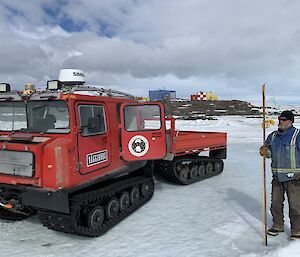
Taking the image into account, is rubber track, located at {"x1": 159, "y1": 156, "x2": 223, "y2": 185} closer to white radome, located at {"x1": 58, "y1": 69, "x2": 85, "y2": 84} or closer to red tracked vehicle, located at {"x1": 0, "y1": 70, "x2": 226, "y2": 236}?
red tracked vehicle, located at {"x1": 0, "y1": 70, "x2": 226, "y2": 236}

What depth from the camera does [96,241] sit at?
4.94 metres

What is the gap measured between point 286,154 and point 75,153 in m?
3.19

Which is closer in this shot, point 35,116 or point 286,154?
point 286,154

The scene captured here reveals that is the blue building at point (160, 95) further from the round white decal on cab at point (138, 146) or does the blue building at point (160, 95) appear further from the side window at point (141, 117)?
the round white decal on cab at point (138, 146)

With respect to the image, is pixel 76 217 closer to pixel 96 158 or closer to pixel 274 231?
pixel 96 158

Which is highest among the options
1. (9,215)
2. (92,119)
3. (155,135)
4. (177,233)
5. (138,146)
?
(92,119)

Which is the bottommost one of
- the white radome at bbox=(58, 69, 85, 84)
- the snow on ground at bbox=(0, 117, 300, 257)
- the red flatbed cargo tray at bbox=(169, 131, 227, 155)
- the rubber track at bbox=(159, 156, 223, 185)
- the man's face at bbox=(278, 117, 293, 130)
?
the snow on ground at bbox=(0, 117, 300, 257)

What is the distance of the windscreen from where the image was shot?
490 cm

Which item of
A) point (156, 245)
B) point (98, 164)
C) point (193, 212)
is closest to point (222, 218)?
point (193, 212)

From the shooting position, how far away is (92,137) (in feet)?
17.0

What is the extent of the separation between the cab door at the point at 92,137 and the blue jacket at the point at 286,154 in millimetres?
2843

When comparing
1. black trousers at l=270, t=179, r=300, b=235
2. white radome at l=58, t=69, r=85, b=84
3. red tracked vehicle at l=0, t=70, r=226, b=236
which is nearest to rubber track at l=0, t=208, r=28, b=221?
red tracked vehicle at l=0, t=70, r=226, b=236

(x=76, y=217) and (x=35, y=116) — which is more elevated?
(x=35, y=116)

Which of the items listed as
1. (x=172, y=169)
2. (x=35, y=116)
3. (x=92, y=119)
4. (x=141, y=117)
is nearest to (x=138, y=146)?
(x=141, y=117)
